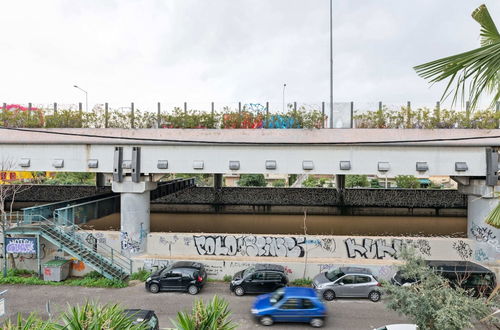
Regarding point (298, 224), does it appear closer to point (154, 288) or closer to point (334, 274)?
point (334, 274)

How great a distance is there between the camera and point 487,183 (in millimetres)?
16078

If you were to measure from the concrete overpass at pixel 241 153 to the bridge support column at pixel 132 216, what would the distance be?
5 centimetres

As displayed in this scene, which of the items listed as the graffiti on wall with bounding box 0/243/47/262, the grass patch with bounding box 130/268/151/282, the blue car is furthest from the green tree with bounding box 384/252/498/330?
the graffiti on wall with bounding box 0/243/47/262

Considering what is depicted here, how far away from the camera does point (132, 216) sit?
1714cm

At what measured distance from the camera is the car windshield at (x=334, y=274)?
46.6 ft

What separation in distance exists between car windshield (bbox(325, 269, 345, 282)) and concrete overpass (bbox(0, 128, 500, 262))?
16.7 feet

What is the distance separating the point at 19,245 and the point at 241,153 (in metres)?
11.7

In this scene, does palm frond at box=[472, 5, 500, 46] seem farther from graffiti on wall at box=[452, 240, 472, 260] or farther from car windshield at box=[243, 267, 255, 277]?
graffiti on wall at box=[452, 240, 472, 260]

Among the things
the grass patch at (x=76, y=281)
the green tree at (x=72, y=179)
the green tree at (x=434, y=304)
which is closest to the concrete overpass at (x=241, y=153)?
the grass patch at (x=76, y=281)

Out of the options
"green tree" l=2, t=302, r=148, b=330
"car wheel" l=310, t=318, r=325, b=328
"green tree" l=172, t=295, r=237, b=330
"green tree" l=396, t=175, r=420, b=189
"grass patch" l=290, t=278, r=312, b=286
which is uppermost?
"green tree" l=396, t=175, r=420, b=189

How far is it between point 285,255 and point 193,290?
509cm

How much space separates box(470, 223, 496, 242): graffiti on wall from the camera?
1609cm

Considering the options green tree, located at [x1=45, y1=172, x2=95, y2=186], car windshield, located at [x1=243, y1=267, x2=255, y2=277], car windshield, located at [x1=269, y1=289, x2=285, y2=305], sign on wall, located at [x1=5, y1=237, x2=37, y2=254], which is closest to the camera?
car windshield, located at [x1=269, y1=289, x2=285, y2=305]

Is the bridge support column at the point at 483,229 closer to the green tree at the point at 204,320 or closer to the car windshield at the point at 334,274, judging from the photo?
the car windshield at the point at 334,274
